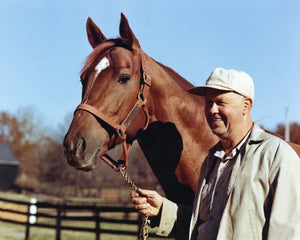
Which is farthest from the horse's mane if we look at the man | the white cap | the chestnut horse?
the white cap

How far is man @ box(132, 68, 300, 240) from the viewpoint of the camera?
5.45 ft

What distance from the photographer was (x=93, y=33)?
338 centimetres

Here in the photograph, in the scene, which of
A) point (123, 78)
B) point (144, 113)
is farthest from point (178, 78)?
point (123, 78)

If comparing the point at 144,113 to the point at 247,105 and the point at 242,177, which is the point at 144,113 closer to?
the point at 247,105

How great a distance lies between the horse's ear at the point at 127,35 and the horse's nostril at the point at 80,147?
0.97 m

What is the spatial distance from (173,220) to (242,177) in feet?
2.71

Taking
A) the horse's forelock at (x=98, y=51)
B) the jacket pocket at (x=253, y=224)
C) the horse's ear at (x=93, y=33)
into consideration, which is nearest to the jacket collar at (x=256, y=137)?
the jacket pocket at (x=253, y=224)

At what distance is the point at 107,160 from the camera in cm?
295

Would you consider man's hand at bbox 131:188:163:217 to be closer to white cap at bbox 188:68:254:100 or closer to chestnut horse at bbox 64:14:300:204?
chestnut horse at bbox 64:14:300:204

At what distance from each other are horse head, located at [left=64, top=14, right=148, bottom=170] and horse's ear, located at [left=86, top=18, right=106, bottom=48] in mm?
268

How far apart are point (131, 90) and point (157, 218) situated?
1.04m

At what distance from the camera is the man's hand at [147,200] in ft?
8.00

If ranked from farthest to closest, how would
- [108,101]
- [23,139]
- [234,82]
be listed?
[23,139] → [108,101] → [234,82]

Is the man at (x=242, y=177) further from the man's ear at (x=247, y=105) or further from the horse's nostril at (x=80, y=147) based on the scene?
the horse's nostril at (x=80, y=147)
